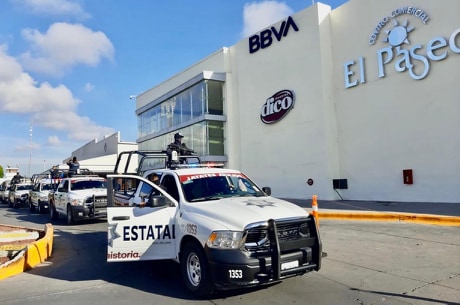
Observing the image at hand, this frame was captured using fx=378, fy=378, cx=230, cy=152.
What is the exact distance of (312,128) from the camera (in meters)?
19.1

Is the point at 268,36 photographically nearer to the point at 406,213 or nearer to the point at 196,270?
the point at 406,213

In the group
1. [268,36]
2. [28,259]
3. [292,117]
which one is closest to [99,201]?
[28,259]

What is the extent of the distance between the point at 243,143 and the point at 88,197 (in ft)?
39.7

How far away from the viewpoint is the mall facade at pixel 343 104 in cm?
1456

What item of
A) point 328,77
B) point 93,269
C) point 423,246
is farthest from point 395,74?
point 93,269

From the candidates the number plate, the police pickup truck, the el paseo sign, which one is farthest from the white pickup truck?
the el paseo sign

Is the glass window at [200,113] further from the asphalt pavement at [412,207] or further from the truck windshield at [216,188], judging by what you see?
the truck windshield at [216,188]

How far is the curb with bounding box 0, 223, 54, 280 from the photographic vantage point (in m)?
6.86

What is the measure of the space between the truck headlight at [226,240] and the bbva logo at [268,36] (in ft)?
56.4

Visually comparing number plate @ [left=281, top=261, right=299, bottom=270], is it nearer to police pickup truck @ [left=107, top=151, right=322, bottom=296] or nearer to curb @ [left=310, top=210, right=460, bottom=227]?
police pickup truck @ [left=107, top=151, right=322, bottom=296]

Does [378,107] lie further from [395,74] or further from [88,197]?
[88,197]

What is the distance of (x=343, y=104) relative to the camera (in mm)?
18234

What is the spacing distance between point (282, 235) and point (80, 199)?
10.6 meters

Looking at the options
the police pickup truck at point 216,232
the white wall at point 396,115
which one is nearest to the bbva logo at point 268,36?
the white wall at point 396,115
